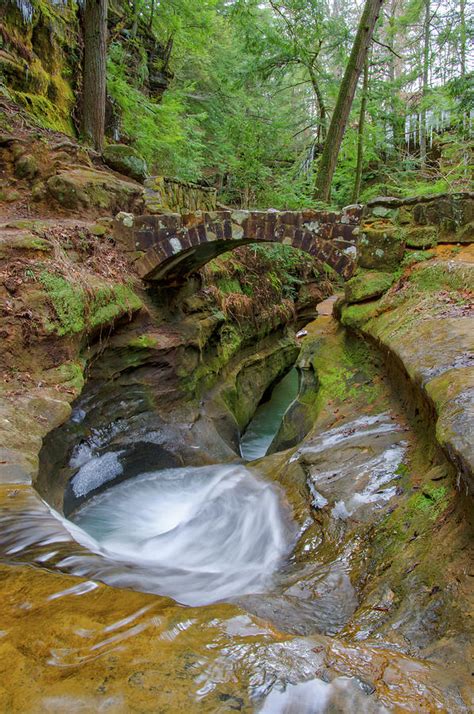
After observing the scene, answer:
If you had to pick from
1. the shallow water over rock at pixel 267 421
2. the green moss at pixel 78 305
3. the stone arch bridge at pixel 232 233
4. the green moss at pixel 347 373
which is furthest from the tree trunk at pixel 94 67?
the shallow water over rock at pixel 267 421

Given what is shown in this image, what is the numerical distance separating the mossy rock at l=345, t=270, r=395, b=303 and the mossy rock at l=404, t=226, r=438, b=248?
1.82 feet

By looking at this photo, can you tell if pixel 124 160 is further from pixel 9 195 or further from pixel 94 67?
pixel 9 195

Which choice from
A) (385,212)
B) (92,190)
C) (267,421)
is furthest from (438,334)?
(267,421)

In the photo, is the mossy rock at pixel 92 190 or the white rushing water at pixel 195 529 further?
the mossy rock at pixel 92 190

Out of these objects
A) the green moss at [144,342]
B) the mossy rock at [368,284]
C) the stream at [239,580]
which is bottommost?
the stream at [239,580]

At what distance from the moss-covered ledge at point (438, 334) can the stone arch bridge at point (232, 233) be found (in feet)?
3.27

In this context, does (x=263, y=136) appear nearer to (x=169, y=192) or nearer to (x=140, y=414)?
(x=169, y=192)

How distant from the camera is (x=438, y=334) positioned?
4.21m

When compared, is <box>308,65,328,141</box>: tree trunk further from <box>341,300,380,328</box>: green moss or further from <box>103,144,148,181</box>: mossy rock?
<box>341,300,380,328</box>: green moss

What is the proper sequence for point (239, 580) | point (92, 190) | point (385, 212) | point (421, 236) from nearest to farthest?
point (239, 580)
point (421, 236)
point (385, 212)
point (92, 190)

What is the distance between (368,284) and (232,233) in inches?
89.5

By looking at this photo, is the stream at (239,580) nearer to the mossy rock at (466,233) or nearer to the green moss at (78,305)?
the green moss at (78,305)

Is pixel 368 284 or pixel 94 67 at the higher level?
pixel 94 67

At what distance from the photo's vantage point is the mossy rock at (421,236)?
6.35 meters
